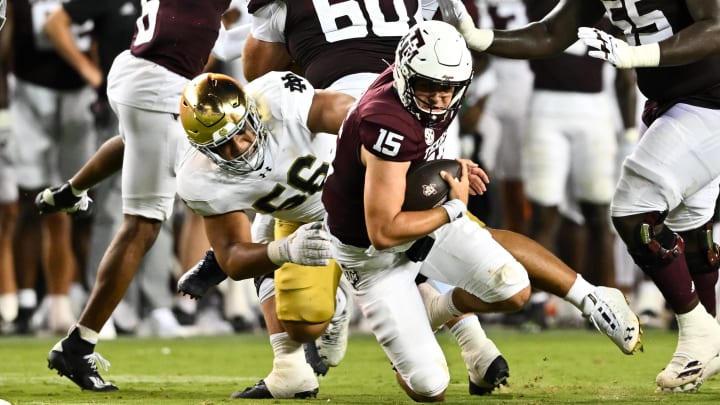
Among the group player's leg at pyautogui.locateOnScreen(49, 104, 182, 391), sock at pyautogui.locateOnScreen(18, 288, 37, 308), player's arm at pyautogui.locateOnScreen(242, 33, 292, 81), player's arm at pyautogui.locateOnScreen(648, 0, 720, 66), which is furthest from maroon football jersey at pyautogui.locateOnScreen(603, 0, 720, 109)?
sock at pyautogui.locateOnScreen(18, 288, 37, 308)

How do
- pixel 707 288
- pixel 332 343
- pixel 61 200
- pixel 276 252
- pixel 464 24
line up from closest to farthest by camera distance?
pixel 276 252 → pixel 464 24 → pixel 707 288 → pixel 332 343 → pixel 61 200

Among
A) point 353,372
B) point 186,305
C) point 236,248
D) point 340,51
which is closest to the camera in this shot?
point 236,248

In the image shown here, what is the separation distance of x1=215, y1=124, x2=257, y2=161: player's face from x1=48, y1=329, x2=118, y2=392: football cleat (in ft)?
4.09

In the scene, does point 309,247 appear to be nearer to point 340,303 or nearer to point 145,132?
point 340,303

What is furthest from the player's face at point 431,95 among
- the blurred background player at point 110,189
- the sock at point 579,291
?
the blurred background player at point 110,189

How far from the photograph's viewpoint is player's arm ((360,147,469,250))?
464 cm

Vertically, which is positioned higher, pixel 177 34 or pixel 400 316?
pixel 177 34

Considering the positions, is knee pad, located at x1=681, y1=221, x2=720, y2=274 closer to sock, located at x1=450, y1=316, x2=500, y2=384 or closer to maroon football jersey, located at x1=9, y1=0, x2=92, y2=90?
sock, located at x1=450, y1=316, x2=500, y2=384

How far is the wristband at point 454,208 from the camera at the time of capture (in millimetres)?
4703

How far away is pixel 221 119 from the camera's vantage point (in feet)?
16.4

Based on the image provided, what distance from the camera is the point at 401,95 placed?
469cm

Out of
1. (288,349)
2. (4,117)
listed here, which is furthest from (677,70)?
(4,117)

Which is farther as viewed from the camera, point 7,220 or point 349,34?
point 7,220

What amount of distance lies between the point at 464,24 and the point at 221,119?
3.62ft
